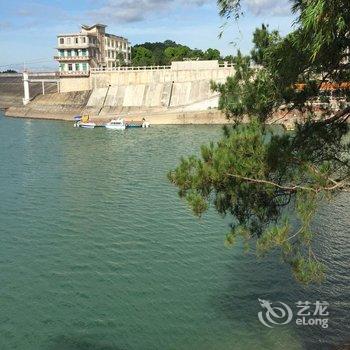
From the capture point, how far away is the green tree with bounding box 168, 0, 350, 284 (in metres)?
6.87

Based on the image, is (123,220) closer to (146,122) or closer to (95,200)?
(95,200)

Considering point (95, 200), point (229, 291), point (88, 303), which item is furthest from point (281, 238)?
point (95, 200)

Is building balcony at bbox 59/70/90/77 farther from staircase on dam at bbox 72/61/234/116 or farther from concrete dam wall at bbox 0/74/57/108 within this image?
concrete dam wall at bbox 0/74/57/108

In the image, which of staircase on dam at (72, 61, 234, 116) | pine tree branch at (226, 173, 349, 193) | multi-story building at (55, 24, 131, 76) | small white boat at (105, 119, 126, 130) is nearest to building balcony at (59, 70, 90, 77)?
multi-story building at (55, 24, 131, 76)

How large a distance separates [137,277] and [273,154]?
7760mm

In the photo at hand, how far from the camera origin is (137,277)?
13.5 metres

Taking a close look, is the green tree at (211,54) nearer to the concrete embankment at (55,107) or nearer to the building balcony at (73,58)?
the building balcony at (73,58)

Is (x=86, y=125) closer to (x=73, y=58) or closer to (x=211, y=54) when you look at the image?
(x=73, y=58)

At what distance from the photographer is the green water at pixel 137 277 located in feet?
34.9

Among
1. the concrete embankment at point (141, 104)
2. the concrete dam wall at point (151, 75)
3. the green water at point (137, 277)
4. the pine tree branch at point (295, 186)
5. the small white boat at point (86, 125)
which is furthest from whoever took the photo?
the concrete dam wall at point (151, 75)

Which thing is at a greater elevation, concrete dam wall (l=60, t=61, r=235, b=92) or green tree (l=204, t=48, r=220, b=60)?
green tree (l=204, t=48, r=220, b=60)

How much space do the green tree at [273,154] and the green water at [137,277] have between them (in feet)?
13.5

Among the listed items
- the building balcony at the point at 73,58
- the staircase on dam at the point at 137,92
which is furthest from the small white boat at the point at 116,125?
the building balcony at the point at 73,58

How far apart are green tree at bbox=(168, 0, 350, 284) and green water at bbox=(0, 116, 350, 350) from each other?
413cm
